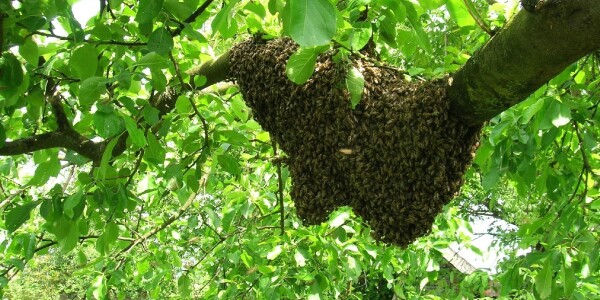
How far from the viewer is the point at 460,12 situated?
1.79 m

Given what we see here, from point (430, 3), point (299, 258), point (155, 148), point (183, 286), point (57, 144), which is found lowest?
point (183, 286)

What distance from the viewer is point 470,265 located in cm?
984

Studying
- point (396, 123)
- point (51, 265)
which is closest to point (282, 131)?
point (396, 123)

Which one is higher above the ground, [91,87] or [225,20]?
[225,20]

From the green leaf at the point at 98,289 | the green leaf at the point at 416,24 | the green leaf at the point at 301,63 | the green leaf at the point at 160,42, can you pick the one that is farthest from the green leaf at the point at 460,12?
the green leaf at the point at 98,289

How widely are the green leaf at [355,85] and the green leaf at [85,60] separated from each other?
813 mm

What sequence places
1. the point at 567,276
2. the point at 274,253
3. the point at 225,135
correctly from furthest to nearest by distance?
1. the point at 274,253
2. the point at 567,276
3. the point at 225,135

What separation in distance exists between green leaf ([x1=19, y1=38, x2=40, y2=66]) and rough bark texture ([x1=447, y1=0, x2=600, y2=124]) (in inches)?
51.0

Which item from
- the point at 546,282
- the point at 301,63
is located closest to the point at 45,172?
the point at 301,63

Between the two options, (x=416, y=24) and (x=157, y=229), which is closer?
(x=416, y=24)

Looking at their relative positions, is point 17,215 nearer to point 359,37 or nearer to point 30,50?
point 30,50

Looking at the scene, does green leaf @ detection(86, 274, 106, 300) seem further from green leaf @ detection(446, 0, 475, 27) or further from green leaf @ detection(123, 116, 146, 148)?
green leaf @ detection(446, 0, 475, 27)

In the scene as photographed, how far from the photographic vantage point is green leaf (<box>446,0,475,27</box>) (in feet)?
5.74

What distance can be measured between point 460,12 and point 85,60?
46.0 inches
